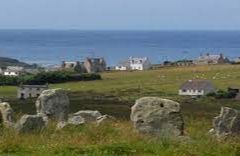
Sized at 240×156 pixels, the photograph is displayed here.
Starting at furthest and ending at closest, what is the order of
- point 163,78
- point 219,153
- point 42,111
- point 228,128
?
point 163,78, point 42,111, point 228,128, point 219,153

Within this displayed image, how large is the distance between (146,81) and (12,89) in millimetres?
27454

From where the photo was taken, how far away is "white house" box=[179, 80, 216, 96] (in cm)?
10225

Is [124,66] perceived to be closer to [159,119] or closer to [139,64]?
[139,64]

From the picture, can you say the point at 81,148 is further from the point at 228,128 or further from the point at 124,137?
the point at 228,128

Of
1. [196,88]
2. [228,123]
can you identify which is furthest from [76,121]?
[196,88]

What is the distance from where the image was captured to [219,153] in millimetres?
13031

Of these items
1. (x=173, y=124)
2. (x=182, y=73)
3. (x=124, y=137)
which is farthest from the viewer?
(x=182, y=73)

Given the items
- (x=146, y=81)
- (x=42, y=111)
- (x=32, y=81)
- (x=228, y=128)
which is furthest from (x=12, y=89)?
(x=228, y=128)

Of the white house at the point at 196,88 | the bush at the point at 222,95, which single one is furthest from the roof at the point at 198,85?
the bush at the point at 222,95

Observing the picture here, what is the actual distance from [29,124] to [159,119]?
3296mm

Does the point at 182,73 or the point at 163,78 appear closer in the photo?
the point at 163,78

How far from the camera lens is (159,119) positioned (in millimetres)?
17297

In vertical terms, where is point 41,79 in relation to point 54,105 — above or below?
below

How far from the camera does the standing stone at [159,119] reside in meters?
17.2
